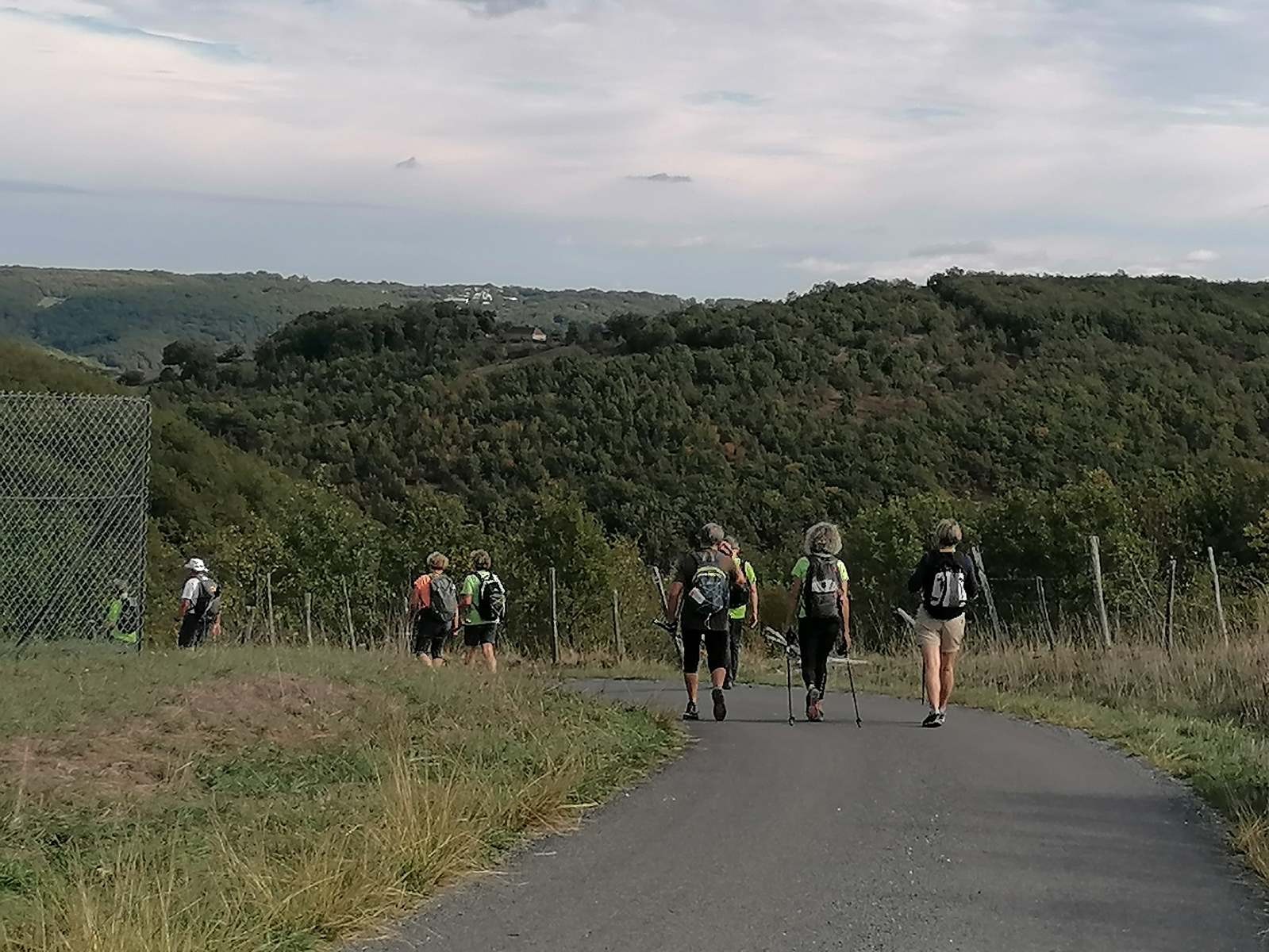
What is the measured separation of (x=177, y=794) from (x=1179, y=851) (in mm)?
5378

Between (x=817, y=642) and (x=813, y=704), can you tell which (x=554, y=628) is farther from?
(x=817, y=642)

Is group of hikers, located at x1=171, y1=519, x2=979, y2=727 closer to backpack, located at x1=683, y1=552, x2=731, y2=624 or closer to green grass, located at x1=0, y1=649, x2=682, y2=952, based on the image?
backpack, located at x1=683, y1=552, x2=731, y2=624

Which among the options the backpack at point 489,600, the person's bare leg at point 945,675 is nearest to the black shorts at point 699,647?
the person's bare leg at point 945,675

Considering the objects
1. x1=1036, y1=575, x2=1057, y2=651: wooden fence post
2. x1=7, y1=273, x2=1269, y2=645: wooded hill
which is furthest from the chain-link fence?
x1=7, y1=273, x2=1269, y2=645: wooded hill

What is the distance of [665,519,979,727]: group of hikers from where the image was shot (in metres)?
13.1

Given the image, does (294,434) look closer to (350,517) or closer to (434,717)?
(350,517)

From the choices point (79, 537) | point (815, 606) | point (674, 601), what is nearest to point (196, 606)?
point (79, 537)

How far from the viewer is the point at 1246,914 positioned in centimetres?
664

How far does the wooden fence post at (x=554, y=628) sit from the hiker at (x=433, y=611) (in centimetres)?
769

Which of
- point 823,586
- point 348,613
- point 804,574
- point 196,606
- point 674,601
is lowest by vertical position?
point 348,613

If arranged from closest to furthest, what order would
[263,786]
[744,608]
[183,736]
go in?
[263,786] < [183,736] < [744,608]

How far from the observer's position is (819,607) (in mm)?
13328

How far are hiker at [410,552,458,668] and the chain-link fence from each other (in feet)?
11.8

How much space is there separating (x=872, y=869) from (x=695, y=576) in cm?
630
